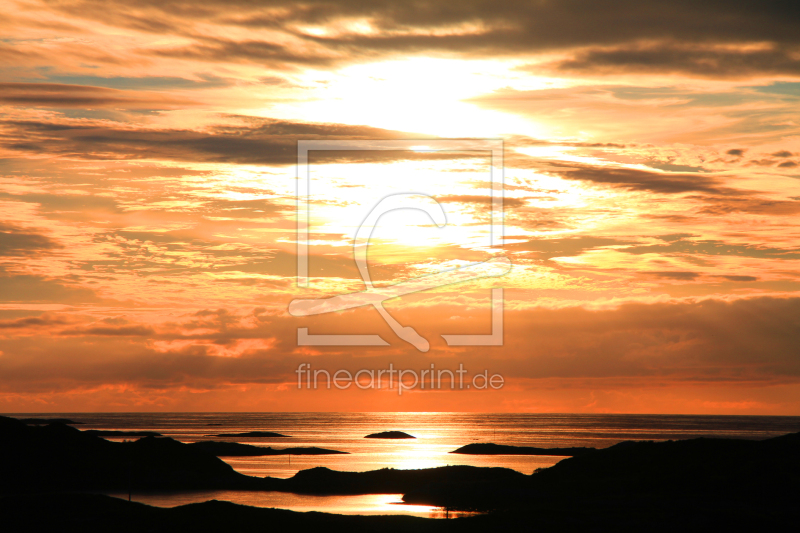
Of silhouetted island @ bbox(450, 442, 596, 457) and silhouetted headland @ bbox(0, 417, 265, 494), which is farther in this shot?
silhouetted island @ bbox(450, 442, 596, 457)

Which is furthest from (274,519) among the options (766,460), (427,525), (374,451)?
(374,451)

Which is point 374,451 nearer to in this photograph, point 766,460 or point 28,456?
point 28,456

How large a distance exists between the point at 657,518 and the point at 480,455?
9250cm

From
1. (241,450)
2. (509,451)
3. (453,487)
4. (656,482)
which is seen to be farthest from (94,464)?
(509,451)

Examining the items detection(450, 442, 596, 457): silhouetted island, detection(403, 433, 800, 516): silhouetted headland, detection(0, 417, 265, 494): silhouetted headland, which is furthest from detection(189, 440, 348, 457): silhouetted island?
detection(403, 433, 800, 516): silhouetted headland

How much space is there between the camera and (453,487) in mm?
71750

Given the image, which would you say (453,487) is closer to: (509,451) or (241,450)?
(509,451)

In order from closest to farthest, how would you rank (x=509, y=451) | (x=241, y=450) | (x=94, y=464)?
(x=94, y=464) < (x=241, y=450) < (x=509, y=451)

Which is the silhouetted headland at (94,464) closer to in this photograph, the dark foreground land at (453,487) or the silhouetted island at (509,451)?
the dark foreground land at (453,487)

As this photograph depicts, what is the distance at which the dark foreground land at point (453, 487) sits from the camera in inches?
1854

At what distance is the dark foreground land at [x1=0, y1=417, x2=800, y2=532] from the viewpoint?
47.1 m

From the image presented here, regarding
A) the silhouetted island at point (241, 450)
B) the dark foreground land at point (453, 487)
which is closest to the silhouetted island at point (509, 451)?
the silhouetted island at point (241, 450)

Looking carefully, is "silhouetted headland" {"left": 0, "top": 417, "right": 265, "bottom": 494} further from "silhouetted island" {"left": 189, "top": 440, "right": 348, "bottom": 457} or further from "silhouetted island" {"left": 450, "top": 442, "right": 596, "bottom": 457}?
"silhouetted island" {"left": 450, "top": 442, "right": 596, "bottom": 457}

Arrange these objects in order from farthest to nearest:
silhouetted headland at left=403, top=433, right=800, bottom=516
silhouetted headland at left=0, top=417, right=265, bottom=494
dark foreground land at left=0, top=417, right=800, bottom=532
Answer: silhouetted headland at left=0, top=417, right=265, bottom=494, silhouetted headland at left=403, top=433, right=800, bottom=516, dark foreground land at left=0, top=417, right=800, bottom=532
